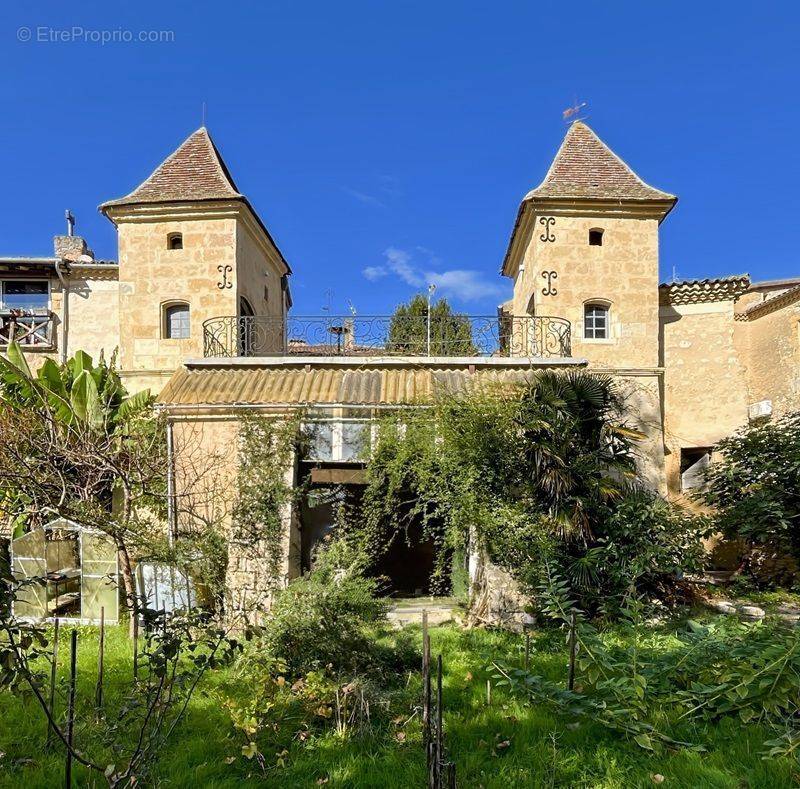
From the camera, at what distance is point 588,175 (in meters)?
12.3

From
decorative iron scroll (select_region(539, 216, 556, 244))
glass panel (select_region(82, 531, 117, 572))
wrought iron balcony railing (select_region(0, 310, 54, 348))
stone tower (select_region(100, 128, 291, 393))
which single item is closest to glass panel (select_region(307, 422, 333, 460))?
glass panel (select_region(82, 531, 117, 572))

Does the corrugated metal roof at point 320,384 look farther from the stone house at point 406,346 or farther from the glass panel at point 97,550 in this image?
the glass panel at point 97,550

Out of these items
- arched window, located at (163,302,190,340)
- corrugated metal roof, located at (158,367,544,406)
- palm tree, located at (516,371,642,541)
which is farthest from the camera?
arched window, located at (163,302,190,340)

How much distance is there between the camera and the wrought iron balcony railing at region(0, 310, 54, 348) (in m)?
15.1

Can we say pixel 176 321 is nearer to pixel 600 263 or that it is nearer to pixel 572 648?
pixel 600 263

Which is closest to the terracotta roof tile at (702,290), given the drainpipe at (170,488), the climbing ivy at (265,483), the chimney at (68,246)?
the climbing ivy at (265,483)

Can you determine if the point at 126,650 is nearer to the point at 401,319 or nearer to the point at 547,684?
the point at 547,684

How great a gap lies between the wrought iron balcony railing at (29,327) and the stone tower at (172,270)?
549 centimetres

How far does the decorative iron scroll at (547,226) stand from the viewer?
1158cm

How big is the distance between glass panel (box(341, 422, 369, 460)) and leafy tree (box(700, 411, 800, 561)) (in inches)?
278

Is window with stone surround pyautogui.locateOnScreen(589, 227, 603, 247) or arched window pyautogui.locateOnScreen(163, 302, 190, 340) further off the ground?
window with stone surround pyautogui.locateOnScreen(589, 227, 603, 247)

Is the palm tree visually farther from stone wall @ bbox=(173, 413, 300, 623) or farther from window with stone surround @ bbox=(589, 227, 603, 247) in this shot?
window with stone surround @ bbox=(589, 227, 603, 247)

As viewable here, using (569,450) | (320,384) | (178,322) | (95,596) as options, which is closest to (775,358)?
(569,450)

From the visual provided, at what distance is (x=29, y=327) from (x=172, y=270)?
8286 mm
